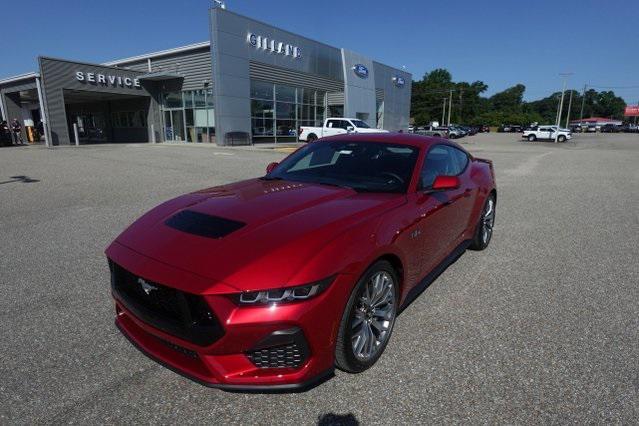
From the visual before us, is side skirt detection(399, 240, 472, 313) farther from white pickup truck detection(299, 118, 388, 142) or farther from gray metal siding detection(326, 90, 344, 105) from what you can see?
gray metal siding detection(326, 90, 344, 105)

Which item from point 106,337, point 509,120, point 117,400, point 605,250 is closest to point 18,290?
point 106,337

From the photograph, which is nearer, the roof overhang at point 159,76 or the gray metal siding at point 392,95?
the roof overhang at point 159,76

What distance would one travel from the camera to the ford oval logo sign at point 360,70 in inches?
1436

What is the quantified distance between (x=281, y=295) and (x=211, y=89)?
86.2 ft

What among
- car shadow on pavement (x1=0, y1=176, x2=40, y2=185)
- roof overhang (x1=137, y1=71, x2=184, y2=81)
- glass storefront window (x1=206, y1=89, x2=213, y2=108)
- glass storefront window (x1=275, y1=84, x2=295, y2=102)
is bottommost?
car shadow on pavement (x1=0, y1=176, x2=40, y2=185)

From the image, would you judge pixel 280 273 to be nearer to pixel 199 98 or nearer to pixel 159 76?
pixel 199 98

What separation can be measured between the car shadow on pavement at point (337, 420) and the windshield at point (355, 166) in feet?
5.37

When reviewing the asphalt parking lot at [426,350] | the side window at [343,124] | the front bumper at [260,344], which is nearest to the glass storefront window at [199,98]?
the side window at [343,124]

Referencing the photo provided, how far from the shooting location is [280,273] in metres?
1.99

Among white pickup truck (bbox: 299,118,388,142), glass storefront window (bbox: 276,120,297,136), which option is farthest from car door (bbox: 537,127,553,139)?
glass storefront window (bbox: 276,120,297,136)

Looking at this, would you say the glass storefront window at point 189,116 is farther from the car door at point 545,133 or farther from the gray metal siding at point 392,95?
the car door at point 545,133

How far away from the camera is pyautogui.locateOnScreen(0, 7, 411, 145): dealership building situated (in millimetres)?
24672

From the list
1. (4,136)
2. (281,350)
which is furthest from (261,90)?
(281,350)

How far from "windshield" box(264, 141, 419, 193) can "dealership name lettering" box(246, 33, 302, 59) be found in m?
24.4
